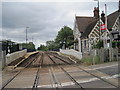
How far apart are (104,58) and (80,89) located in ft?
33.8

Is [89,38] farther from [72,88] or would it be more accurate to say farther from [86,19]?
[72,88]

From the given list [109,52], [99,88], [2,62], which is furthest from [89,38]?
[99,88]

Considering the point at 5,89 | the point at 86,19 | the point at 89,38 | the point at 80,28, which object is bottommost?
the point at 5,89

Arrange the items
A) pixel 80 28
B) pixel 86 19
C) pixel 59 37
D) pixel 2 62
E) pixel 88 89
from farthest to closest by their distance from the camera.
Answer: pixel 59 37
pixel 86 19
pixel 80 28
pixel 2 62
pixel 88 89

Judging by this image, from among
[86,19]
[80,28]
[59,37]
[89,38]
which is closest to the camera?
[89,38]

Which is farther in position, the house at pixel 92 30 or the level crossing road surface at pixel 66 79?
the house at pixel 92 30

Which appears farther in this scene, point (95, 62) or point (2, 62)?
point (95, 62)

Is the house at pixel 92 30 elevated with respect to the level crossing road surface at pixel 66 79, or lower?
elevated

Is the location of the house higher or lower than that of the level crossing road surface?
higher

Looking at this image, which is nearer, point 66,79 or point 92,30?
point 66,79

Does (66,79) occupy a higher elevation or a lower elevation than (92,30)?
lower

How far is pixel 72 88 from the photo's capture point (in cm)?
705

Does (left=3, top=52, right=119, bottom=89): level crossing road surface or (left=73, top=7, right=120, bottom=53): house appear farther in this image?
(left=73, top=7, right=120, bottom=53): house

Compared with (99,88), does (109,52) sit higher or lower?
higher
